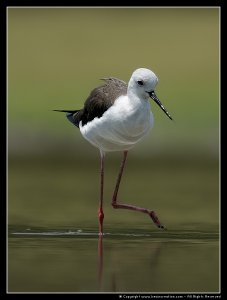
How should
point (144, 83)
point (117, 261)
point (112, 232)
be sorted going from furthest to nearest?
point (112, 232)
point (144, 83)
point (117, 261)

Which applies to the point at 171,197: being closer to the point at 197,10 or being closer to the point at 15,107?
the point at 15,107

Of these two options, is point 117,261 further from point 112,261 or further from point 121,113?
point 121,113

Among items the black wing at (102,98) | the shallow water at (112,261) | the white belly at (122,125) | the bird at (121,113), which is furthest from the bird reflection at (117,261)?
the black wing at (102,98)

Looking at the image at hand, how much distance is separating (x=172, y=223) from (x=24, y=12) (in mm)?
13662

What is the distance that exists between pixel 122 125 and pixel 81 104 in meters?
9.60

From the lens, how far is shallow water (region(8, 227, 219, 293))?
9.20 m

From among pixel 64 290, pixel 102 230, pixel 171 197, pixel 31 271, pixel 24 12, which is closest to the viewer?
pixel 64 290

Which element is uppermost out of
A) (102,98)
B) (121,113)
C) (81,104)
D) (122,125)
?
(81,104)

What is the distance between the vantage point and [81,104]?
2081 centimetres

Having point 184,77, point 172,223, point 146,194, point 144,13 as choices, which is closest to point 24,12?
point 144,13

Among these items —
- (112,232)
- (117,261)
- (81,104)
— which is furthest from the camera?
(81,104)

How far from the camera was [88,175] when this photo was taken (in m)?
16.6

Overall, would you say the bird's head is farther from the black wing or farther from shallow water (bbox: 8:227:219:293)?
shallow water (bbox: 8:227:219:293)

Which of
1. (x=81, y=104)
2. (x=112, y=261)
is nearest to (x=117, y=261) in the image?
(x=112, y=261)
